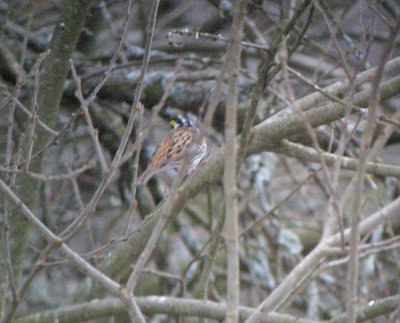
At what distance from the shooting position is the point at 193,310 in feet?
10.2

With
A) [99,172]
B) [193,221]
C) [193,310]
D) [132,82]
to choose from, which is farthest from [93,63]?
[193,310]

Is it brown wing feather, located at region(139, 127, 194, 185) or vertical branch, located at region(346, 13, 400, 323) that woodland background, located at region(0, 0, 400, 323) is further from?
brown wing feather, located at region(139, 127, 194, 185)

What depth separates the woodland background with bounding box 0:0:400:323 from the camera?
2203mm

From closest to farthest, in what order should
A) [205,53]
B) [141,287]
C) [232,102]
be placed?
[232,102]
[141,287]
[205,53]

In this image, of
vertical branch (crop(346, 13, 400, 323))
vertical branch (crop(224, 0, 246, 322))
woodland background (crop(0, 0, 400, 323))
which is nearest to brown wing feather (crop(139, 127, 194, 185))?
woodland background (crop(0, 0, 400, 323))

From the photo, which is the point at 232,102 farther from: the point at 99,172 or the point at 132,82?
the point at 99,172

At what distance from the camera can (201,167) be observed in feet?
9.94

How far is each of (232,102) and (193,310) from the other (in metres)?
1.65

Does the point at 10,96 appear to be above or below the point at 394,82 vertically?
below

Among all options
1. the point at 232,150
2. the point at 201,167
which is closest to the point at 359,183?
the point at 232,150

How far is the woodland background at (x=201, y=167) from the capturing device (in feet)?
7.23

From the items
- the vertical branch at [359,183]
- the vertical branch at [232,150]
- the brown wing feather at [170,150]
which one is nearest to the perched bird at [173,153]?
the brown wing feather at [170,150]

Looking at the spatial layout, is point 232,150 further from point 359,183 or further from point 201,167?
point 201,167

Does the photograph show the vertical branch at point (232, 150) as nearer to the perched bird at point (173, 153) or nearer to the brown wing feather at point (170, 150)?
the perched bird at point (173, 153)
